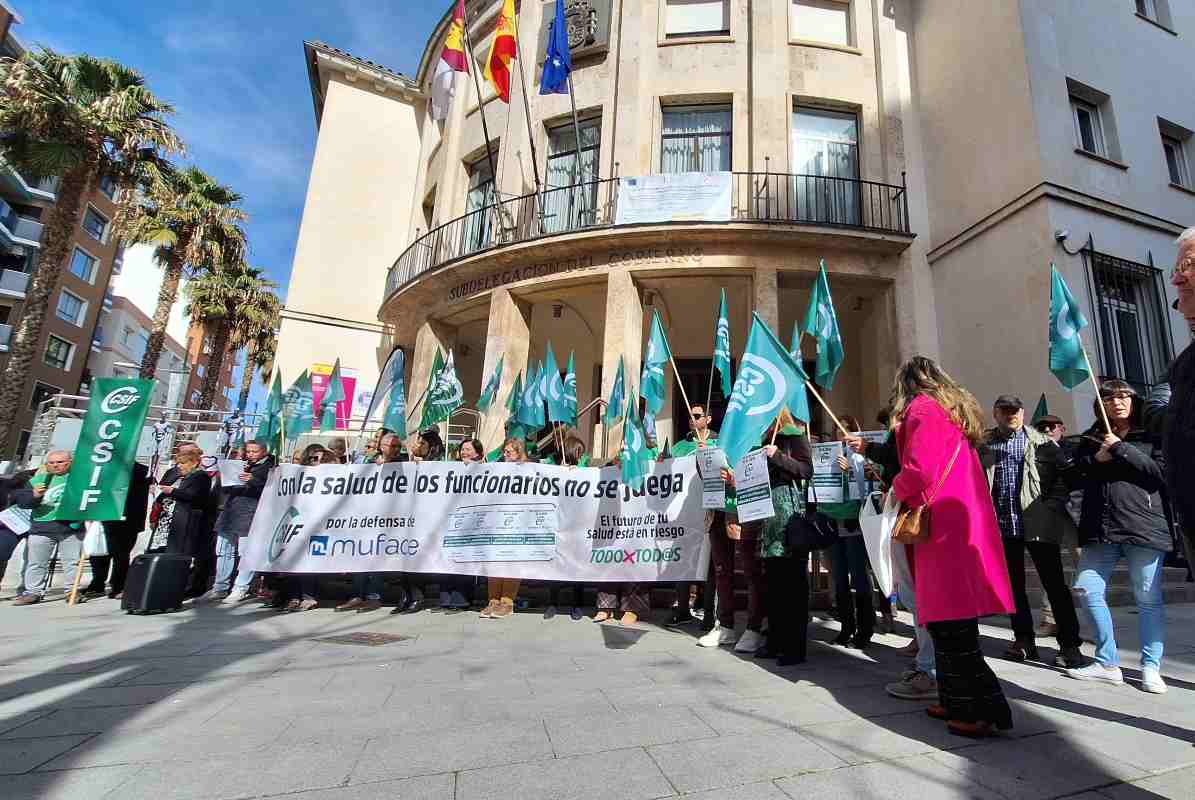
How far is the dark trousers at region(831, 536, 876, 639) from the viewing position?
15.3 feet

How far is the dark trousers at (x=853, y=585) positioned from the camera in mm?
4672

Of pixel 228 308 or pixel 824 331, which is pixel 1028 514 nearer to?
pixel 824 331

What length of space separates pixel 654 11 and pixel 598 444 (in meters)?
10.2

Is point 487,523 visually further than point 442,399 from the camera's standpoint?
No

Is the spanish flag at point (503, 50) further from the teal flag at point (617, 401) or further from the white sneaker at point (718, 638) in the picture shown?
the white sneaker at point (718, 638)

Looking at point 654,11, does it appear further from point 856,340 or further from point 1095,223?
point 1095,223

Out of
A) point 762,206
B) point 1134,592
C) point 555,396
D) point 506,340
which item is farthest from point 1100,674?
point 506,340

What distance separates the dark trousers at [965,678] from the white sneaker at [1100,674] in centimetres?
161

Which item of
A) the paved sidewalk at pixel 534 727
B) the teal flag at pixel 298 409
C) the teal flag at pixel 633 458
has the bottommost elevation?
the paved sidewalk at pixel 534 727

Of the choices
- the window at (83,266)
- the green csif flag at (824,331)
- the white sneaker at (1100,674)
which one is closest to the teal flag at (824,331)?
the green csif flag at (824,331)

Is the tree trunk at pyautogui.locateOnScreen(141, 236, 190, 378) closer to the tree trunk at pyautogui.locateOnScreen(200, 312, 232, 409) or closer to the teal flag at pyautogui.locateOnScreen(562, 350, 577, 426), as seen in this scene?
the tree trunk at pyautogui.locateOnScreen(200, 312, 232, 409)

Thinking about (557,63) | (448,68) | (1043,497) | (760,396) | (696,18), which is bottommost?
(1043,497)

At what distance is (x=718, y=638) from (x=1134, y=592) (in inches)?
110

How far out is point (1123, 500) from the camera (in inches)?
147
